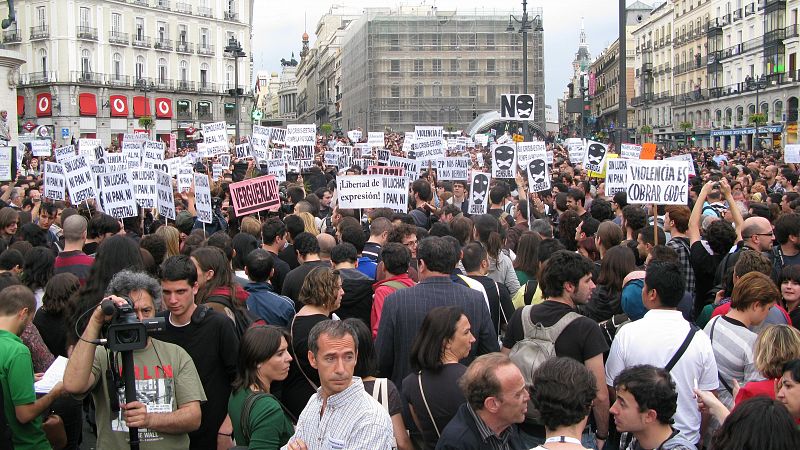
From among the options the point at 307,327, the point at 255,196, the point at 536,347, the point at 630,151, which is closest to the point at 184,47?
the point at 630,151

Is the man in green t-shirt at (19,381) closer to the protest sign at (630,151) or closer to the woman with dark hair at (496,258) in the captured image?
the woman with dark hair at (496,258)

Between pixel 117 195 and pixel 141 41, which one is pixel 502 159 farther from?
pixel 141 41

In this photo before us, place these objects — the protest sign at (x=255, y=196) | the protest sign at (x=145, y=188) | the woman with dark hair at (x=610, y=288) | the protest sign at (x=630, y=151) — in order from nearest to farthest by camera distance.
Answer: the woman with dark hair at (x=610, y=288), the protest sign at (x=255, y=196), the protest sign at (x=145, y=188), the protest sign at (x=630, y=151)

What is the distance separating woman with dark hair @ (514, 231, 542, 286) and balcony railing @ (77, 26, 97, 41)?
60131 millimetres

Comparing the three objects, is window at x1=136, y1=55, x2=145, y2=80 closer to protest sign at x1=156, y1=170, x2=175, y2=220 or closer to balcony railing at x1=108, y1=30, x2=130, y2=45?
balcony railing at x1=108, y1=30, x2=130, y2=45

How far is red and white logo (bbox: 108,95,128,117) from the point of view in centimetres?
6311

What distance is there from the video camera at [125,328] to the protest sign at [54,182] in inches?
364

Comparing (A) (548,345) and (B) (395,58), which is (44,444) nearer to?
(A) (548,345)

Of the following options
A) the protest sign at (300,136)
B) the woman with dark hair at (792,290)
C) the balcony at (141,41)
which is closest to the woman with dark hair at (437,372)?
the woman with dark hair at (792,290)

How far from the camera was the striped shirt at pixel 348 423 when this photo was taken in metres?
3.82

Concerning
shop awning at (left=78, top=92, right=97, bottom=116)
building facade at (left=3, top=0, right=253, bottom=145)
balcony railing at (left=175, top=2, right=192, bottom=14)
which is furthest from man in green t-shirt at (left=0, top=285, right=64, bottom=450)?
balcony railing at (left=175, top=2, right=192, bottom=14)

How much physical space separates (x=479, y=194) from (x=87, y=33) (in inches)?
2198

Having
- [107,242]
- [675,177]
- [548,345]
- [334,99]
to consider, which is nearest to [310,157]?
[675,177]

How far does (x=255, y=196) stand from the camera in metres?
10.7
